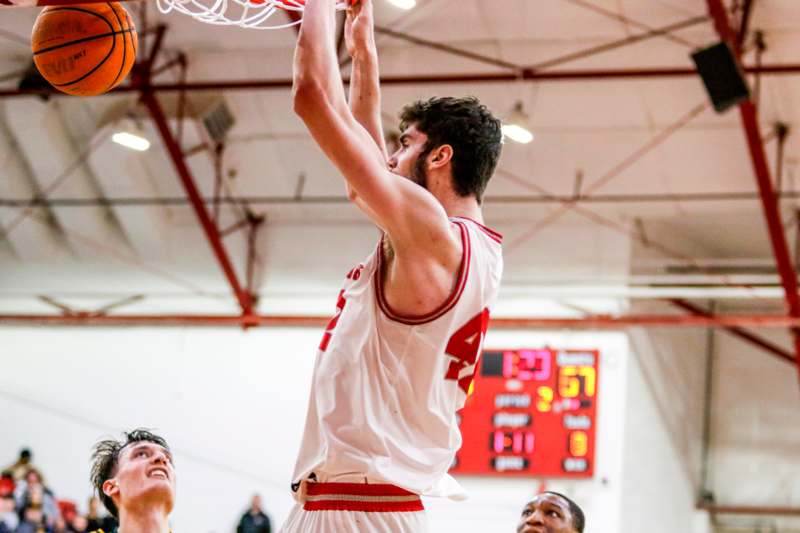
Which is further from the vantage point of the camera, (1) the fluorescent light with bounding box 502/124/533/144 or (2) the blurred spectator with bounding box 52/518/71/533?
(2) the blurred spectator with bounding box 52/518/71/533

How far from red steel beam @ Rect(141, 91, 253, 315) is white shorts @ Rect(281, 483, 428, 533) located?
46.8 ft

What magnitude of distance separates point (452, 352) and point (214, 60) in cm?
1527

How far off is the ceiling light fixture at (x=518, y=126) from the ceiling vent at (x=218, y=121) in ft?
15.1

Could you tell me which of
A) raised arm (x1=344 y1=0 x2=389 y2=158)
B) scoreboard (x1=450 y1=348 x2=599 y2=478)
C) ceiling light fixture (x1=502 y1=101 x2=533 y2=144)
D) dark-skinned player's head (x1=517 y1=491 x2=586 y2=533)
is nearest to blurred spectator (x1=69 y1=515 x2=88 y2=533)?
scoreboard (x1=450 y1=348 x2=599 y2=478)

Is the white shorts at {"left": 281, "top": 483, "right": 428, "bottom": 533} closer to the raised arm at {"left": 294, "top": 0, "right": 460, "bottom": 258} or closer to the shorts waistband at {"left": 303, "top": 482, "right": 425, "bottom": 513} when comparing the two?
the shorts waistband at {"left": 303, "top": 482, "right": 425, "bottom": 513}

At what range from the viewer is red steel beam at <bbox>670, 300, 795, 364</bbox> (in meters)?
21.8

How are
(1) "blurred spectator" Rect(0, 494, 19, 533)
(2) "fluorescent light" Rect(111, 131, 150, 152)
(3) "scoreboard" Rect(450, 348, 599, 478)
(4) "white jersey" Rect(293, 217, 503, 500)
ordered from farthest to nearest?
(3) "scoreboard" Rect(450, 348, 599, 478) < (2) "fluorescent light" Rect(111, 131, 150, 152) < (1) "blurred spectator" Rect(0, 494, 19, 533) < (4) "white jersey" Rect(293, 217, 503, 500)

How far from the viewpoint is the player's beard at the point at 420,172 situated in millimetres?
4246

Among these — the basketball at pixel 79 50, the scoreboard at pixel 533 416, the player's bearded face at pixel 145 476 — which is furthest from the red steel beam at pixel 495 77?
the player's bearded face at pixel 145 476

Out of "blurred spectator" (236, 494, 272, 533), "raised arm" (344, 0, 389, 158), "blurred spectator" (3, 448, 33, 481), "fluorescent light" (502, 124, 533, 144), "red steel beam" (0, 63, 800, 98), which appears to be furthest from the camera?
"blurred spectator" (236, 494, 272, 533)

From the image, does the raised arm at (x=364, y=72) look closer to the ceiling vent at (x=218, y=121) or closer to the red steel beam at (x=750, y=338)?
the ceiling vent at (x=218, y=121)

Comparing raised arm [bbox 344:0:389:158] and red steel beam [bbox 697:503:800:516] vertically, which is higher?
red steel beam [bbox 697:503:800:516]

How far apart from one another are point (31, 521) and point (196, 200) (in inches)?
207

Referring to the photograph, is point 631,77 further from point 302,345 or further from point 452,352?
point 452,352
